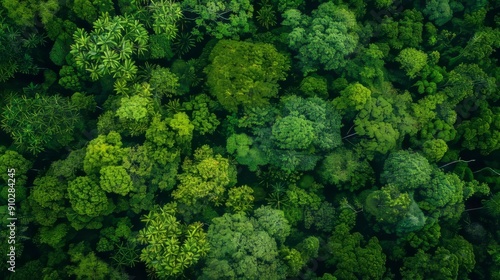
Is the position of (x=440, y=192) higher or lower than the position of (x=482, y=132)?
lower

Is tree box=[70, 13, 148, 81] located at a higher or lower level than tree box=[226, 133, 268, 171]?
higher

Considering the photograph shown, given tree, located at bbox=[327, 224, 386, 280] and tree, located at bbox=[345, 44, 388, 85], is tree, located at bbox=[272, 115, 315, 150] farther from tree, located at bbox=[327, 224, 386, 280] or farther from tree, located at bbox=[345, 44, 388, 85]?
tree, located at bbox=[327, 224, 386, 280]

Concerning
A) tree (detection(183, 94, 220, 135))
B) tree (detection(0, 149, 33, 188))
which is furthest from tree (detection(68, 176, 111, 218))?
tree (detection(183, 94, 220, 135))

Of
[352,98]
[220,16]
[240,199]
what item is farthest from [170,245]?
[220,16]

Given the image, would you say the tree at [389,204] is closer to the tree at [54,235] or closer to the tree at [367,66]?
the tree at [367,66]

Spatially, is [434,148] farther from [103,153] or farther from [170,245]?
[103,153]

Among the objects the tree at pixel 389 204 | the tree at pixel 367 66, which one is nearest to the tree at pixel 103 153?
the tree at pixel 389 204
